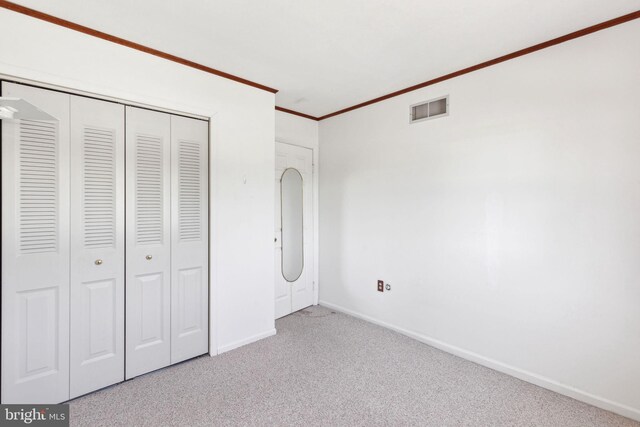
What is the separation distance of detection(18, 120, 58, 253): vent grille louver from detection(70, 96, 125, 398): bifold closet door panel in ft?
0.34

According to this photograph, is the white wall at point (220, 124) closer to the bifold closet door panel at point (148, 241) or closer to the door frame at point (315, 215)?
the bifold closet door panel at point (148, 241)

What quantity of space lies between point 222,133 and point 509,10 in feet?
7.75

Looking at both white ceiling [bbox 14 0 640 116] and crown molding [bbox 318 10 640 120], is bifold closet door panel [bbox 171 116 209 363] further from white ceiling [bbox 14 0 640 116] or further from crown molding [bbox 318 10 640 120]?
crown molding [bbox 318 10 640 120]

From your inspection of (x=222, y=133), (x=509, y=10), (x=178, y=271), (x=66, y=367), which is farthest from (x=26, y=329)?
(x=509, y=10)

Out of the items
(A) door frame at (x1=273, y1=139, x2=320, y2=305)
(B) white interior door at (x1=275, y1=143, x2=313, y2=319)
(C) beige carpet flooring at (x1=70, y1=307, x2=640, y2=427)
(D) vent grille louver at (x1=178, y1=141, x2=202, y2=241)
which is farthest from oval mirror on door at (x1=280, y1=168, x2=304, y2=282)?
(D) vent grille louver at (x1=178, y1=141, x2=202, y2=241)

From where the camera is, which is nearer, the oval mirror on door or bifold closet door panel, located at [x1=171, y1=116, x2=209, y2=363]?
bifold closet door panel, located at [x1=171, y1=116, x2=209, y2=363]

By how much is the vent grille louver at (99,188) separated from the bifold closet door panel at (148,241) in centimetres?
11

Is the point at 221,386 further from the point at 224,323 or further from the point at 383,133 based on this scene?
the point at 383,133

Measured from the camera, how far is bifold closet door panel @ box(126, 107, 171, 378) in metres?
2.30

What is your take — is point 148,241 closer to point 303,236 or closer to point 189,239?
point 189,239

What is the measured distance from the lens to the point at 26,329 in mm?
1908

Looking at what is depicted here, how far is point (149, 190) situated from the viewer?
2.38 m
